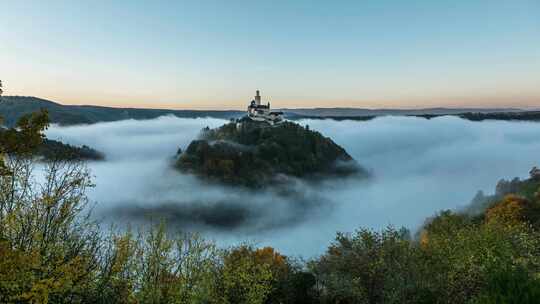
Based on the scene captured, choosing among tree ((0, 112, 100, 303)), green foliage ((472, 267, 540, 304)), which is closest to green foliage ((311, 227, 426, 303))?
green foliage ((472, 267, 540, 304))

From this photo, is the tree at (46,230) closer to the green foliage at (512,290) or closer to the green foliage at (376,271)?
the green foliage at (512,290)

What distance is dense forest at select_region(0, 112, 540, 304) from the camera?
12.9m

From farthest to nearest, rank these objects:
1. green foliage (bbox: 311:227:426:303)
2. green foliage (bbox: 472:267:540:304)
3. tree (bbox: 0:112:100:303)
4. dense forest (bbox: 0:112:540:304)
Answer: green foliage (bbox: 311:227:426:303), tree (bbox: 0:112:100:303), dense forest (bbox: 0:112:540:304), green foliage (bbox: 472:267:540:304)

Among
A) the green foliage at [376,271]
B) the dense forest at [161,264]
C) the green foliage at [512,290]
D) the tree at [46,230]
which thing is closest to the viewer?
the green foliage at [512,290]

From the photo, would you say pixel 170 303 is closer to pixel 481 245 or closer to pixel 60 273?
pixel 60 273

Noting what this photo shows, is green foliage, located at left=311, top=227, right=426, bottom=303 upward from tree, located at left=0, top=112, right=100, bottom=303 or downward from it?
downward

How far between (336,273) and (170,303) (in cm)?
1383

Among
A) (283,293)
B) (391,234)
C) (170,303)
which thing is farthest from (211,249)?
(391,234)

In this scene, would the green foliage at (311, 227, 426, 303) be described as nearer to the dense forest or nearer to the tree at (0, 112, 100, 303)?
the dense forest

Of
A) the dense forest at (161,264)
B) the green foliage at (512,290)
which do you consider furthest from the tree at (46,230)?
the green foliage at (512,290)

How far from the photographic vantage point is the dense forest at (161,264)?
12.9 metres

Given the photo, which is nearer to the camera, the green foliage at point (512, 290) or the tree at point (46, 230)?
the green foliage at point (512, 290)

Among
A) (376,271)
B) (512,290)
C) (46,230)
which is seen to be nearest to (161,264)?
(46,230)

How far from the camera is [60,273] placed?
15.9 metres
